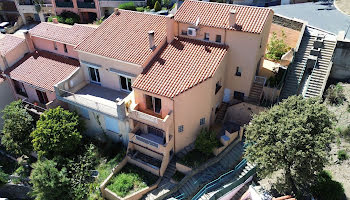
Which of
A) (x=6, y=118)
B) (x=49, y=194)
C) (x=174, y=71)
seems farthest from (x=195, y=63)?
(x=6, y=118)

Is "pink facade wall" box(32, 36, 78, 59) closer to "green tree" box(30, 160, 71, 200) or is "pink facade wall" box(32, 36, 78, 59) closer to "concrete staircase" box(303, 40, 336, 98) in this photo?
"green tree" box(30, 160, 71, 200)

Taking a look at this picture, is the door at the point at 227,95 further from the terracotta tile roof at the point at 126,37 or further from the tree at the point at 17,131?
the tree at the point at 17,131

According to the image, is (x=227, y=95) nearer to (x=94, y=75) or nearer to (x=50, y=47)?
(x=94, y=75)

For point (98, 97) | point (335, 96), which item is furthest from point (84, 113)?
point (335, 96)

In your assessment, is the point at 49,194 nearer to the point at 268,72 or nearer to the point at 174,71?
the point at 174,71

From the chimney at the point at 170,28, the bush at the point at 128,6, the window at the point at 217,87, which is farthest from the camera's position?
the bush at the point at 128,6

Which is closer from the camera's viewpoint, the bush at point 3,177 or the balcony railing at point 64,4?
the bush at point 3,177

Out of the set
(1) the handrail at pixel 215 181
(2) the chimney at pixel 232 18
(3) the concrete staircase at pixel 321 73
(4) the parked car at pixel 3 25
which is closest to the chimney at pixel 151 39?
(2) the chimney at pixel 232 18
